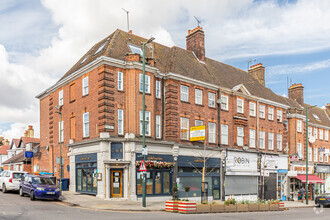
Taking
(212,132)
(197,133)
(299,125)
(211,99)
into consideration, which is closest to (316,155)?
(299,125)

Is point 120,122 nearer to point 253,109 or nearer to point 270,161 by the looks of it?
point 253,109

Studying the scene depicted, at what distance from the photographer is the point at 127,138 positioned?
24.5 m

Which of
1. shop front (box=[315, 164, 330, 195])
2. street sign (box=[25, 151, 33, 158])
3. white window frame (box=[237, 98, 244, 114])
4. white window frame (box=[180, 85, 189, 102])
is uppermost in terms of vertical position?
white window frame (box=[180, 85, 189, 102])

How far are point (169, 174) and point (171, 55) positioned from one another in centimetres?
1101

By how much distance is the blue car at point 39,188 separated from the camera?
2102cm

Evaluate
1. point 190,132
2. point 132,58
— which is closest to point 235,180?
point 190,132

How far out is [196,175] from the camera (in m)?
29.3

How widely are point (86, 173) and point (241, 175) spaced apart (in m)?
15.7

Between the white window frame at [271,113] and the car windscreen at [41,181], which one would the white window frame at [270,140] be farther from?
the car windscreen at [41,181]

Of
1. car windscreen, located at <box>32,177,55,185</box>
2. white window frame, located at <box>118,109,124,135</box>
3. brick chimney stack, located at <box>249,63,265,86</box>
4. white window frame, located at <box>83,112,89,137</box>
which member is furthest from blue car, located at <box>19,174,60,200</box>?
brick chimney stack, located at <box>249,63,265,86</box>

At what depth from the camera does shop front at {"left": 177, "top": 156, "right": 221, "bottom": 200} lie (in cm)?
2806

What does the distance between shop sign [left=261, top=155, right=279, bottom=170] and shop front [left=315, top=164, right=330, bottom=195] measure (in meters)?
10.9

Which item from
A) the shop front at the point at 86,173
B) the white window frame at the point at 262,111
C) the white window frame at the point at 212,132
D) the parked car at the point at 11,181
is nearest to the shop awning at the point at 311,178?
the white window frame at the point at 262,111

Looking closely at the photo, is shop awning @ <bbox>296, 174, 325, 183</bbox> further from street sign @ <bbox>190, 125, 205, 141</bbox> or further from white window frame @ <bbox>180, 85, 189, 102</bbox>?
white window frame @ <bbox>180, 85, 189, 102</bbox>
